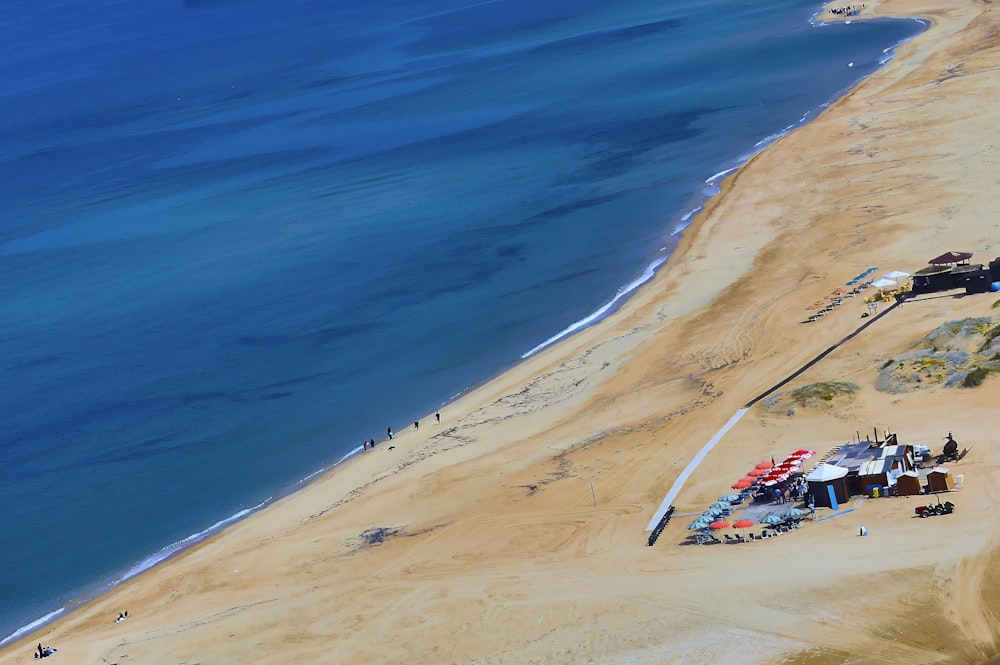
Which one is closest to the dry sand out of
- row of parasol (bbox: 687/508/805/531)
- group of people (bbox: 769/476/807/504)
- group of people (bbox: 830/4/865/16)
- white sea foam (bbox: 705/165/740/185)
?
row of parasol (bbox: 687/508/805/531)

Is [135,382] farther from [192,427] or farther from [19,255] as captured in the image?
[19,255]

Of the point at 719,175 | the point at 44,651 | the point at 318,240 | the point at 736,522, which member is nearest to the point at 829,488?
the point at 736,522

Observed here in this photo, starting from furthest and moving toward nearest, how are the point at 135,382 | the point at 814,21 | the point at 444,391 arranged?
the point at 814,21
the point at 135,382
the point at 444,391

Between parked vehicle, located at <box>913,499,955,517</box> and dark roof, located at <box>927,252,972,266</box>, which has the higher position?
dark roof, located at <box>927,252,972,266</box>

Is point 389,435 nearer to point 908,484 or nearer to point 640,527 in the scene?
point 640,527

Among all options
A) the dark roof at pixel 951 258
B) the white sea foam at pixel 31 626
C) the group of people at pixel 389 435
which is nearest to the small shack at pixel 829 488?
the dark roof at pixel 951 258

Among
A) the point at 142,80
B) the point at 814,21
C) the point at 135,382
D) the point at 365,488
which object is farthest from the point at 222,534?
the point at 142,80

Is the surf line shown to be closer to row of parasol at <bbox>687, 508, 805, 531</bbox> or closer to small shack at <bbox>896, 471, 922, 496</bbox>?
row of parasol at <bbox>687, 508, 805, 531</bbox>
